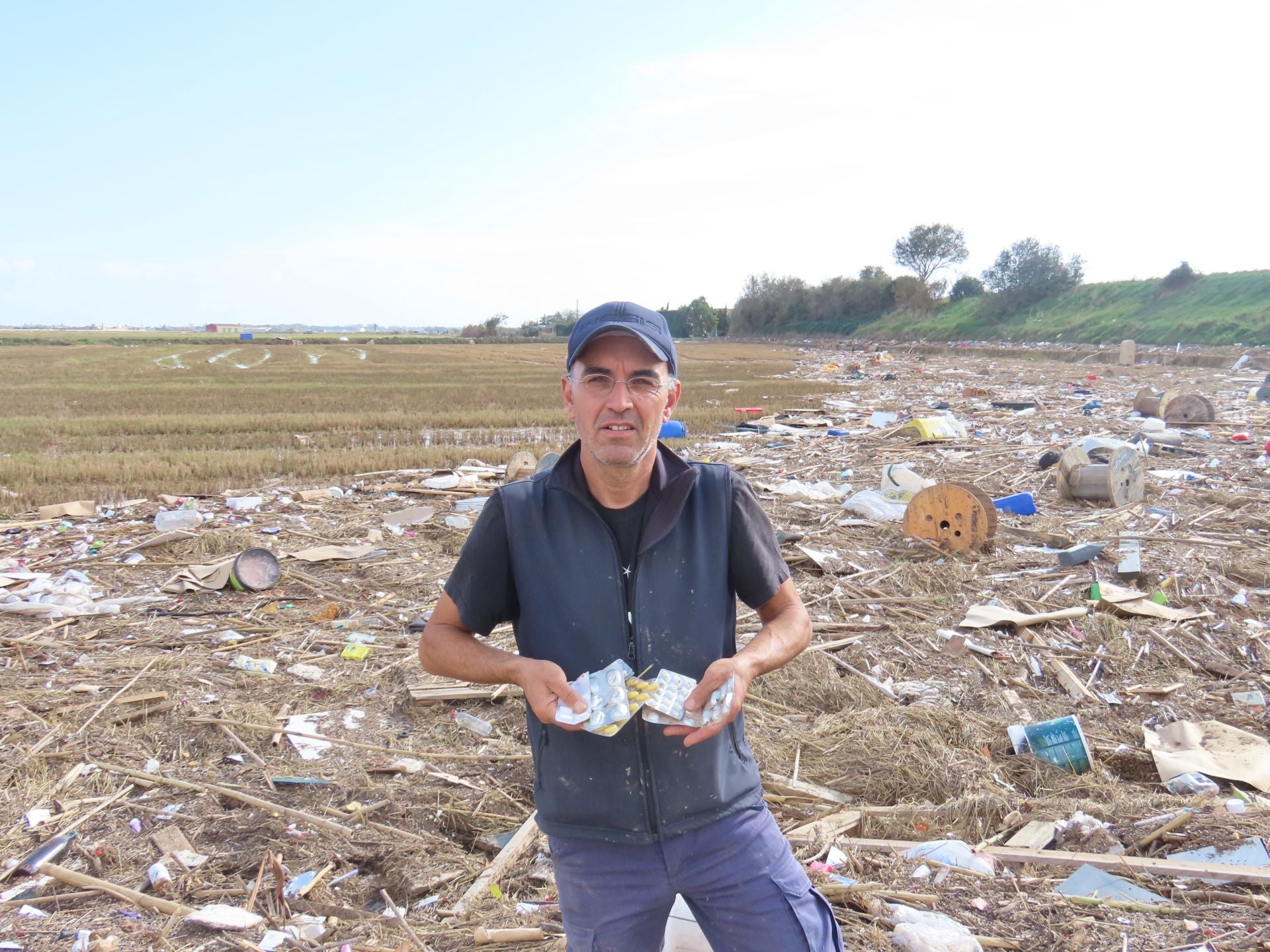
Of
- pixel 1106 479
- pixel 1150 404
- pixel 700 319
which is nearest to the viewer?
pixel 1106 479

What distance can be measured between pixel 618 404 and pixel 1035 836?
2595mm

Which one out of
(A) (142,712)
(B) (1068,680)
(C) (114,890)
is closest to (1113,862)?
(B) (1068,680)

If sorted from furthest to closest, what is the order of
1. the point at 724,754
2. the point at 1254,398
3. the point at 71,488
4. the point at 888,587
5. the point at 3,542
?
1. the point at 1254,398
2. the point at 71,488
3. the point at 3,542
4. the point at 888,587
5. the point at 724,754

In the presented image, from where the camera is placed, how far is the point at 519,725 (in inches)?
171

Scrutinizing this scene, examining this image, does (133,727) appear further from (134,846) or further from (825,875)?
(825,875)

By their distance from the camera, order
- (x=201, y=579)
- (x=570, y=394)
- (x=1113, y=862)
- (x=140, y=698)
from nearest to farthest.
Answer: (x=570, y=394), (x=1113, y=862), (x=140, y=698), (x=201, y=579)

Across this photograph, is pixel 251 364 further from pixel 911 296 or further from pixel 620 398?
pixel 911 296

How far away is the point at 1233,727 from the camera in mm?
4066

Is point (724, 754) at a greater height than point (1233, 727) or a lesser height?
greater

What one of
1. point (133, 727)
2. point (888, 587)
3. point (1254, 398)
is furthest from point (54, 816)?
point (1254, 398)

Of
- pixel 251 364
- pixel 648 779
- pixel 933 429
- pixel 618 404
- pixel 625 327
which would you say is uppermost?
pixel 625 327

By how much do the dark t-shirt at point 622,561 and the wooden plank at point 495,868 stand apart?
4.03 ft

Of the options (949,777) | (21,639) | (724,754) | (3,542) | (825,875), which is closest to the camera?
(724,754)

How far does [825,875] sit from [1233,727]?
2556 mm
